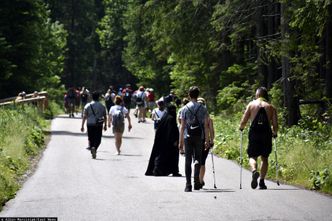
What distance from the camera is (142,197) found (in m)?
15.2

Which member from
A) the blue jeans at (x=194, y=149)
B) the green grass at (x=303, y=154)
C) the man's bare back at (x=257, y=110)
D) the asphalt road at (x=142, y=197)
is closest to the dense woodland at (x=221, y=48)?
the green grass at (x=303, y=154)

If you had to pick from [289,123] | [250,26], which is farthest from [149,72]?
[289,123]

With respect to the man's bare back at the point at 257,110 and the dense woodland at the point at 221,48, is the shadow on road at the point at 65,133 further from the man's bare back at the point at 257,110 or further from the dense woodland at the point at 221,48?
the man's bare back at the point at 257,110

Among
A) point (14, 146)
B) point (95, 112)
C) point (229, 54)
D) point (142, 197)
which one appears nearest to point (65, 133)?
point (229, 54)

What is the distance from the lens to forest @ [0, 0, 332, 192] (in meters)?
25.0

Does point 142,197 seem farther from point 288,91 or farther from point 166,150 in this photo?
point 288,91

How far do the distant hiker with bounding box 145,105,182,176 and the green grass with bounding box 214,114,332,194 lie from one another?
218 cm

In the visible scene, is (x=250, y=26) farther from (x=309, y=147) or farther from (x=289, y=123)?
(x=309, y=147)

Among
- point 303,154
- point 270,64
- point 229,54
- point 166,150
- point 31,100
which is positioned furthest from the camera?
point 229,54

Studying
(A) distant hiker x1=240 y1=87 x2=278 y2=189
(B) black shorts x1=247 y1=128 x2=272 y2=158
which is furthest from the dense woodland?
(B) black shorts x1=247 y1=128 x2=272 y2=158

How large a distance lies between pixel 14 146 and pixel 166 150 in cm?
500

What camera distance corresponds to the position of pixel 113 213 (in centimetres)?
1310

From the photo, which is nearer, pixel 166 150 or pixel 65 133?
pixel 166 150

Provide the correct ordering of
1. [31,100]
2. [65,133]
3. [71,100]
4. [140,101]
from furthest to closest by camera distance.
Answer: [71,100], [140,101], [31,100], [65,133]
